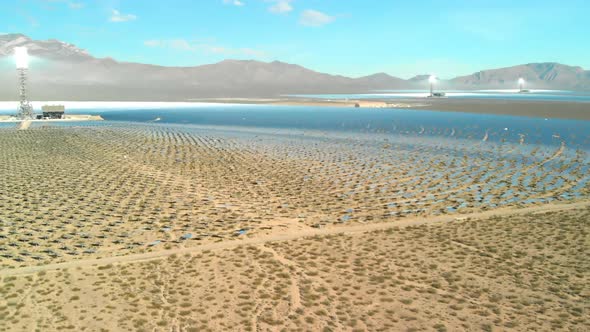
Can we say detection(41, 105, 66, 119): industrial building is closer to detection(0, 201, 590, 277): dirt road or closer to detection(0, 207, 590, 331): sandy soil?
detection(0, 201, 590, 277): dirt road

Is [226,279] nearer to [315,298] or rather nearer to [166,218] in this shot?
[315,298]

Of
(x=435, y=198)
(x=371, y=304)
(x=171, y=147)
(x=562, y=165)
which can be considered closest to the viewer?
(x=371, y=304)

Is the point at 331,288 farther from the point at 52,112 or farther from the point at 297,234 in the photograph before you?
the point at 52,112

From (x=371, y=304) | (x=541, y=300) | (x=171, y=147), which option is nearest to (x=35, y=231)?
(x=371, y=304)

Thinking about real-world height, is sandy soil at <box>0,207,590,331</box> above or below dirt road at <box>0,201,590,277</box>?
below

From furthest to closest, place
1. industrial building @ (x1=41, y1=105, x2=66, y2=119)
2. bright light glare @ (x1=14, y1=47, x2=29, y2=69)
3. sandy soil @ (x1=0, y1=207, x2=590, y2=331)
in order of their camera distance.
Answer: industrial building @ (x1=41, y1=105, x2=66, y2=119) < bright light glare @ (x1=14, y1=47, x2=29, y2=69) < sandy soil @ (x1=0, y1=207, x2=590, y2=331)

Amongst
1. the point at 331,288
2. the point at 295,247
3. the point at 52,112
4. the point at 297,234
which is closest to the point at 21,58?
the point at 52,112

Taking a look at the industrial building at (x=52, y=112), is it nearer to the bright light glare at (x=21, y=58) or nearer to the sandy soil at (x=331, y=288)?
the bright light glare at (x=21, y=58)

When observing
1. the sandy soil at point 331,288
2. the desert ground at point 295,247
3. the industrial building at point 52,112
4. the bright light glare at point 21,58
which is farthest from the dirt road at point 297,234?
the bright light glare at point 21,58

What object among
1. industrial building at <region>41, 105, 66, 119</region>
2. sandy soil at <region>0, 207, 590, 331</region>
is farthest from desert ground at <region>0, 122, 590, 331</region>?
industrial building at <region>41, 105, 66, 119</region>
